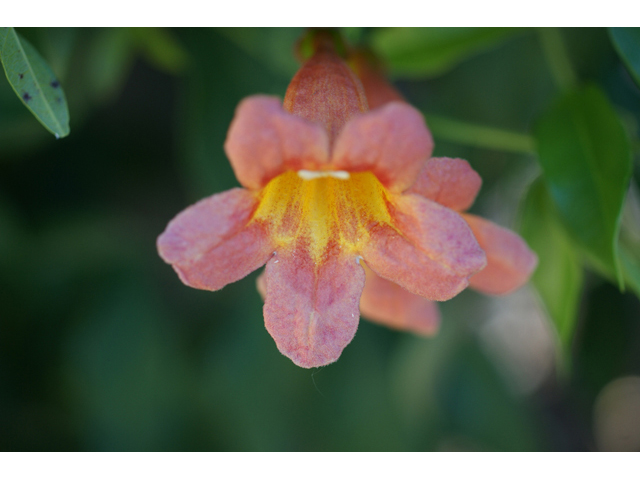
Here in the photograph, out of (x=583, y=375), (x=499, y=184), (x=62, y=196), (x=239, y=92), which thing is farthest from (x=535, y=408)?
(x=62, y=196)

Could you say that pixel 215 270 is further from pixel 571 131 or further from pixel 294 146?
pixel 571 131

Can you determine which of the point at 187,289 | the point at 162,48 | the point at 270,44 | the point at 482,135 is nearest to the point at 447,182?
the point at 482,135

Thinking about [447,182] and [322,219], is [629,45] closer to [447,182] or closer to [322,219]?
[447,182]

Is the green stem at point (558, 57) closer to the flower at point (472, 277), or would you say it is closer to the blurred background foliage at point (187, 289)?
the blurred background foliage at point (187, 289)

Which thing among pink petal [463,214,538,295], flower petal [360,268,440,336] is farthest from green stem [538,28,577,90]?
flower petal [360,268,440,336]

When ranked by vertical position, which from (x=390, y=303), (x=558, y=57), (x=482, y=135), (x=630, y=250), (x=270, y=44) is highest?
(x=270, y=44)

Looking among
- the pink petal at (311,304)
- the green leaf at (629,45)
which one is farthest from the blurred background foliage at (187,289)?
the pink petal at (311,304)

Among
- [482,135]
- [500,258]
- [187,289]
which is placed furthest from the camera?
[187,289]
